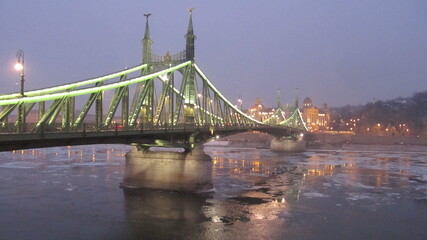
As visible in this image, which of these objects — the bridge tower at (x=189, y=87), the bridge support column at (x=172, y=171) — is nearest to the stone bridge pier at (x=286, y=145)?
the bridge tower at (x=189, y=87)

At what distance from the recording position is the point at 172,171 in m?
40.8

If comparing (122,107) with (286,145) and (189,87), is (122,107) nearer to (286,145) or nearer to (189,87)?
(189,87)

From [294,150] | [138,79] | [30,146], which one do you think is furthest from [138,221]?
[294,150]

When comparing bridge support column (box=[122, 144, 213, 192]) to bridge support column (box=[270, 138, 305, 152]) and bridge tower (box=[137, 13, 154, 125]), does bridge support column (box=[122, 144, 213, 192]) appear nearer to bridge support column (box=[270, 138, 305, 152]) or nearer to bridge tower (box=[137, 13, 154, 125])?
bridge tower (box=[137, 13, 154, 125])

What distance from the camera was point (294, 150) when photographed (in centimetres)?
11950

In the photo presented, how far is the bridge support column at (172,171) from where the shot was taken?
132 feet

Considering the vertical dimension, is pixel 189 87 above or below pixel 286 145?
above

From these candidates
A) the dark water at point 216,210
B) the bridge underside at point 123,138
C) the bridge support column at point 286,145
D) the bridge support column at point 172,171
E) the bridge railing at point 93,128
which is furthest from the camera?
the bridge support column at point 286,145

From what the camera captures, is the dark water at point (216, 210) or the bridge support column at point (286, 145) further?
the bridge support column at point (286, 145)

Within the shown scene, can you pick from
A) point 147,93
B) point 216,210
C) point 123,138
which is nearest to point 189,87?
point 147,93

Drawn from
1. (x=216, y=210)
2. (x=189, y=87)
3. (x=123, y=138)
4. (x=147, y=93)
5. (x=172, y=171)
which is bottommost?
(x=216, y=210)

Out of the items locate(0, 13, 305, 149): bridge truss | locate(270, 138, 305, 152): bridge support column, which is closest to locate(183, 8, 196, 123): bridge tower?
locate(0, 13, 305, 149): bridge truss

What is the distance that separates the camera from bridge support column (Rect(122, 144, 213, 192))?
40.3 metres

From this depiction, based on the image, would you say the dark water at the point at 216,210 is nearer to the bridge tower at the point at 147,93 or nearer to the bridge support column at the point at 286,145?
the bridge tower at the point at 147,93
